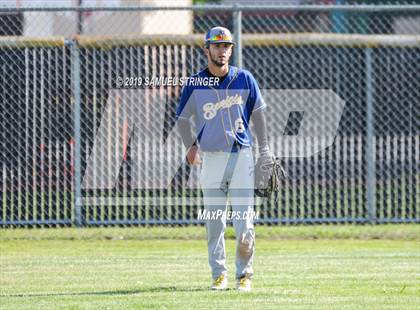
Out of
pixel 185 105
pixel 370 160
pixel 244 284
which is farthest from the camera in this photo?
pixel 370 160

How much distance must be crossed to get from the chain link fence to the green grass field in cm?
36

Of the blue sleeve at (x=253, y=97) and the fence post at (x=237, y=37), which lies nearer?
the blue sleeve at (x=253, y=97)

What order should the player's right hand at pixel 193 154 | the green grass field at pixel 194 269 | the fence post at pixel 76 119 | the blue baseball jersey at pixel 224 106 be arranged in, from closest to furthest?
1. the green grass field at pixel 194 269
2. the blue baseball jersey at pixel 224 106
3. the player's right hand at pixel 193 154
4. the fence post at pixel 76 119

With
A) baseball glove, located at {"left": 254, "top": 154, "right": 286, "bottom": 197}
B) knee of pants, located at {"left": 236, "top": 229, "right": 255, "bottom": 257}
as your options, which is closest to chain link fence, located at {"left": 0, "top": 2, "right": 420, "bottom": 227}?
baseball glove, located at {"left": 254, "top": 154, "right": 286, "bottom": 197}

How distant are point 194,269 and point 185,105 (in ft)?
5.78

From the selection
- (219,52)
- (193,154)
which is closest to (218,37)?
(219,52)

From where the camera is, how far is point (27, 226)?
1198 centimetres

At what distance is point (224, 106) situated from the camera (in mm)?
8078

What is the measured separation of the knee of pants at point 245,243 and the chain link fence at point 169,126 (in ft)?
12.3

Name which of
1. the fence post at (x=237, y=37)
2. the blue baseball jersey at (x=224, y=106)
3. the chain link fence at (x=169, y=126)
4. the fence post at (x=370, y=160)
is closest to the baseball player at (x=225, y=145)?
the blue baseball jersey at (x=224, y=106)

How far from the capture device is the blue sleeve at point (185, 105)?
8.14m

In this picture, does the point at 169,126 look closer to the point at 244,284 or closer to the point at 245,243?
the point at 245,243

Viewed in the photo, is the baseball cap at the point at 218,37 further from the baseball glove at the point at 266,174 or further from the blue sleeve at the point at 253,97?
the baseball glove at the point at 266,174

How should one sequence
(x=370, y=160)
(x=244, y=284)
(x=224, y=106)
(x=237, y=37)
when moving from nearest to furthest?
(x=244, y=284)
(x=224, y=106)
(x=237, y=37)
(x=370, y=160)
